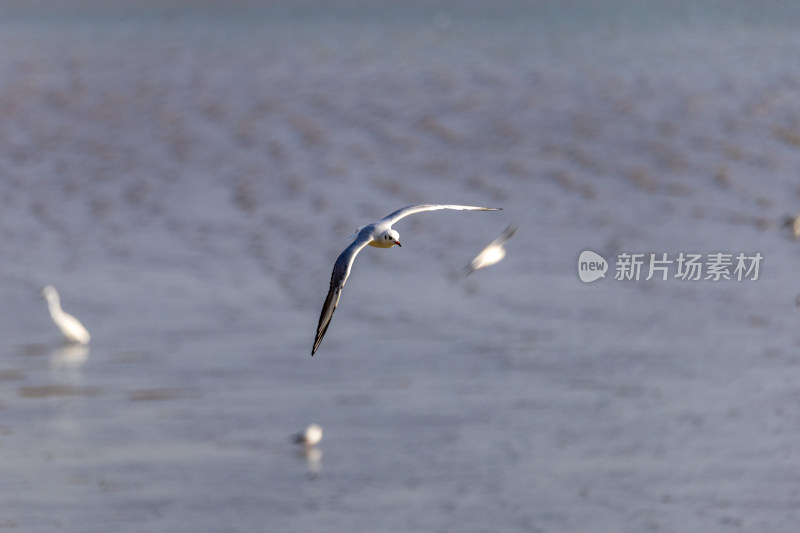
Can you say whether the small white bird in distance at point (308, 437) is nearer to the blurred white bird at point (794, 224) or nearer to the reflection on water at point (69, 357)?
the reflection on water at point (69, 357)

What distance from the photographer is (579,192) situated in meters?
23.6

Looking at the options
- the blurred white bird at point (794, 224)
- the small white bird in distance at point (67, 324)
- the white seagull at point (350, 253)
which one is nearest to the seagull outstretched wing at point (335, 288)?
the white seagull at point (350, 253)

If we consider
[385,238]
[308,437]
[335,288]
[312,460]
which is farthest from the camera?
[308,437]

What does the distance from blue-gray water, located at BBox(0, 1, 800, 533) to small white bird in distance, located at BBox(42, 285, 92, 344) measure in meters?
0.27

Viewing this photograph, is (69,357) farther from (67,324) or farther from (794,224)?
(794,224)

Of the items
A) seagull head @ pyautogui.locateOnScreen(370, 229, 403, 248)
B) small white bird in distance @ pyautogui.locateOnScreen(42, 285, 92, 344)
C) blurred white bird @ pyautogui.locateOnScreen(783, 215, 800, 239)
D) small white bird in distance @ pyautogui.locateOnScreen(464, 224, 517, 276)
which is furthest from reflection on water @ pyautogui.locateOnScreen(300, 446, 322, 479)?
blurred white bird @ pyautogui.locateOnScreen(783, 215, 800, 239)

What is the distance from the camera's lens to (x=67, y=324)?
18203 mm

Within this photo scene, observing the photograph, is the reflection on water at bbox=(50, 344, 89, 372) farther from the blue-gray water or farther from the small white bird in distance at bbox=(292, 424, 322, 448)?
the small white bird in distance at bbox=(292, 424, 322, 448)

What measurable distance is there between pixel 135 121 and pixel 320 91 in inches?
156

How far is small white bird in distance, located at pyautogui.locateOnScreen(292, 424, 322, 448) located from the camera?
15459 millimetres

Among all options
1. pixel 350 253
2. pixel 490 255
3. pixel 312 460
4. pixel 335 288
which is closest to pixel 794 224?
pixel 312 460

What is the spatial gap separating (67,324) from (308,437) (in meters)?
4.11

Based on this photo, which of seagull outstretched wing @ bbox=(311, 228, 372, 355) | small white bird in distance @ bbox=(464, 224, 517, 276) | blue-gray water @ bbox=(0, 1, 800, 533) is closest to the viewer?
seagull outstretched wing @ bbox=(311, 228, 372, 355)

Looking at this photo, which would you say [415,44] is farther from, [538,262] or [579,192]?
[538,262]
